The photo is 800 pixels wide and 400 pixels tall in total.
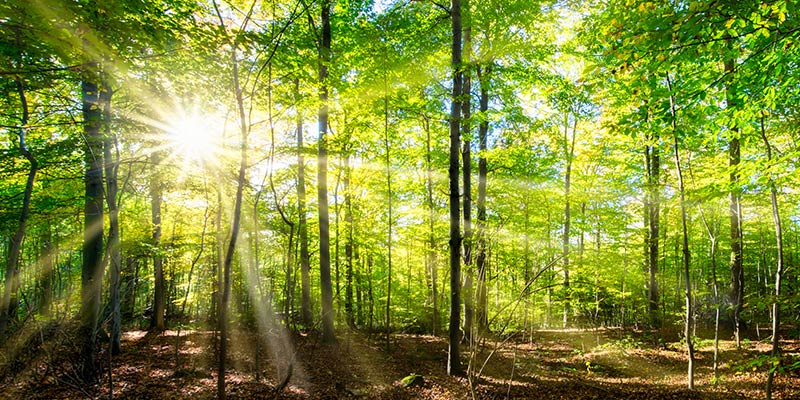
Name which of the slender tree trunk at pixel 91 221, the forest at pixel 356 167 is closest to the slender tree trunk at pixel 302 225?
the forest at pixel 356 167

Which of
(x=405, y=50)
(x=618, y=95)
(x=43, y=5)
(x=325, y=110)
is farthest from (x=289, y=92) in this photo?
(x=618, y=95)

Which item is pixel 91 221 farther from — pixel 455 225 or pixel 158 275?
pixel 455 225

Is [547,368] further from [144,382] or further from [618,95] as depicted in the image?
[144,382]

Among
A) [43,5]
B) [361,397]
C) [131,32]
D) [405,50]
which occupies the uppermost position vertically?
[405,50]

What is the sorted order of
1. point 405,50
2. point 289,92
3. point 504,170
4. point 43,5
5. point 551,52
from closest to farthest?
point 43,5, point 289,92, point 405,50, point 551,52, point 504,170

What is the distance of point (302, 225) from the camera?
363 inches

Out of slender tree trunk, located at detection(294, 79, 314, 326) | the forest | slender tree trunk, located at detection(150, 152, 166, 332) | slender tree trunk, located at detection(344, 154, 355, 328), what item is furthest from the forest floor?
slender tree trunk, located at detection(294, 79, 314, 326)

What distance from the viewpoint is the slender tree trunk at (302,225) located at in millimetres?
8953

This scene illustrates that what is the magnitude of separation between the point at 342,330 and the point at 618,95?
41.3ft

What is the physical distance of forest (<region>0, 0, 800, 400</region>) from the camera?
11.9 feet

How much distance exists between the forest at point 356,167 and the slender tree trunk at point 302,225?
174 millimetres

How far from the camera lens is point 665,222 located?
15742 mm

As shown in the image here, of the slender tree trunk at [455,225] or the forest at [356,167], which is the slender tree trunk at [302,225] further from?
the slender tree trunk at [455,225]

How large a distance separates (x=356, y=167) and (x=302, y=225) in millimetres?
3464
